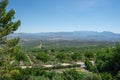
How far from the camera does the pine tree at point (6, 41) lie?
37906mm

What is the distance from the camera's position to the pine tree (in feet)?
124

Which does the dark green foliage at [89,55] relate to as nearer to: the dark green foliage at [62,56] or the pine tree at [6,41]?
the dark green foliage at [62,56]

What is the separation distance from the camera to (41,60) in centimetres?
7150

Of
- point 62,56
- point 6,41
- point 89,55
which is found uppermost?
point 6,41

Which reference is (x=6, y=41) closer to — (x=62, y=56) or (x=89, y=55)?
(x=62, y=56)

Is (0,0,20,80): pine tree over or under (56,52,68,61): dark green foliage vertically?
over

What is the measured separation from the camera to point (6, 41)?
39094mm

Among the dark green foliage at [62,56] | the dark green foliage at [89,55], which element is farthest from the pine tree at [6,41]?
the dark green foliage at [89,55]

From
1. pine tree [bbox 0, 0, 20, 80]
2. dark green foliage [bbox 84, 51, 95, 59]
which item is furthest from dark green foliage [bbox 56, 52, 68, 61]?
pine tree [bbox 0, 0, 20, 80]

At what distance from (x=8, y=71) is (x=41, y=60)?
3361 cm

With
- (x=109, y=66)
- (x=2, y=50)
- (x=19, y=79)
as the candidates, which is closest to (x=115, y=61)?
(x=109, y=66)

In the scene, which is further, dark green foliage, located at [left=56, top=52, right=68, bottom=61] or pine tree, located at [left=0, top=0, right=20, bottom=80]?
dark green foliage, located at [left=56, top=52, right=68, bottom=61]

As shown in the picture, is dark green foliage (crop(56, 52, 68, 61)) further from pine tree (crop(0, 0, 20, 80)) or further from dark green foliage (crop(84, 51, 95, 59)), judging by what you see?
pine tree (crop(0, 0, 20, 80))

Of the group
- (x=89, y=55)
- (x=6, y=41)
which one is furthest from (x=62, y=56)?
(x=6, y=41)
